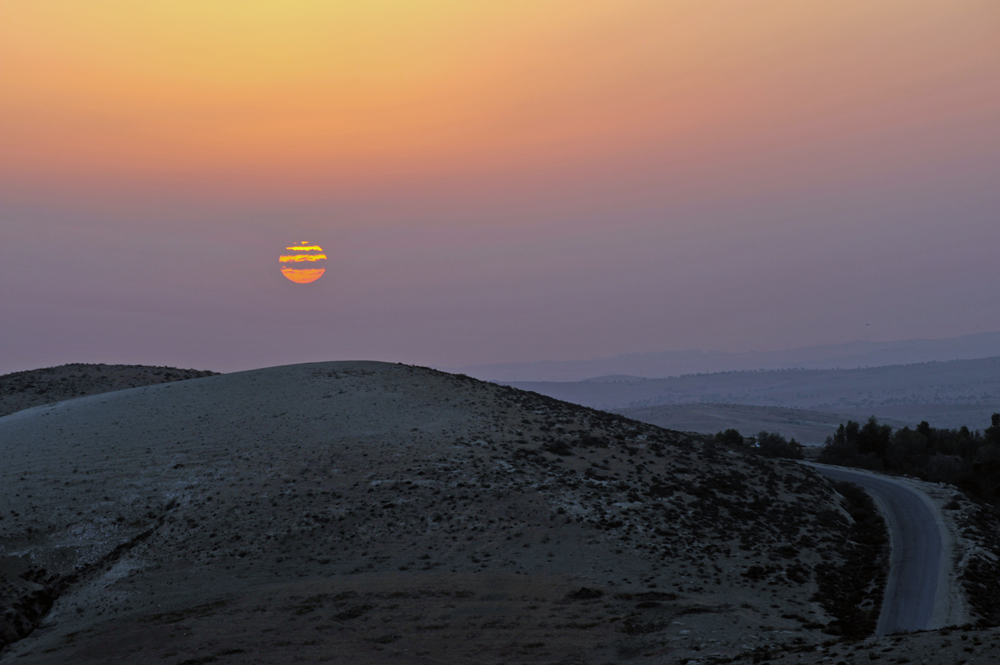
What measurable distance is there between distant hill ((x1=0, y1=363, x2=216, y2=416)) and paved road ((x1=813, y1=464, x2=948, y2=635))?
5203cm

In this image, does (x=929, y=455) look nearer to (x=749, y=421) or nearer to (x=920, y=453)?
(x=920, y=453)

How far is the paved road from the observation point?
1062 inches

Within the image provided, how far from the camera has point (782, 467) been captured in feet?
157

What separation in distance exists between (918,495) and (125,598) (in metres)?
43.5

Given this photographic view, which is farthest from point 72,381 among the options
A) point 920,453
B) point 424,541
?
point 920,453

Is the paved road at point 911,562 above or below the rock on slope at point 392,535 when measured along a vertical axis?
below

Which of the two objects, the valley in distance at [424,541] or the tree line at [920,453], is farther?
the tree line at [920,453]

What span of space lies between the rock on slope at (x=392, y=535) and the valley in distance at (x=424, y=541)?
5.0 inches

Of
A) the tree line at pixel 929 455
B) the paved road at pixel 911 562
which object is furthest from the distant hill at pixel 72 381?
the tree line at pixel 929 455

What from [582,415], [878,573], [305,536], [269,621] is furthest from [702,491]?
[269,621]

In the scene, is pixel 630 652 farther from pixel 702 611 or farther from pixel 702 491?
pixel 702 491

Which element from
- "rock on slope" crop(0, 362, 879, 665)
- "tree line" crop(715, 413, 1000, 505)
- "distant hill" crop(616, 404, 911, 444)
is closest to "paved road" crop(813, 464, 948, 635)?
"rock on slope" crop(0, 362, 879, 665)

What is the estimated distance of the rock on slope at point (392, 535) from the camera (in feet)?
81.8

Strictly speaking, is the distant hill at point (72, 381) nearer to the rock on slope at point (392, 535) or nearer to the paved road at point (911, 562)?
the rock on slope at point (392, 535)
